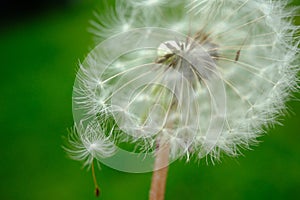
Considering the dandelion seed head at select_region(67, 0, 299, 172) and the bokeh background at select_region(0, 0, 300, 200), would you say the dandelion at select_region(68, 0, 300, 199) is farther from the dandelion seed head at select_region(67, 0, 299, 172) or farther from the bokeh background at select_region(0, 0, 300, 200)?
the bokeh background at select_region(0, 0, 300, 200)

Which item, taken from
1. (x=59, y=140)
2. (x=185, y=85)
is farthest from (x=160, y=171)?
(x=59, y=140)

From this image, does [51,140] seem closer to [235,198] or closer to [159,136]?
[235,198]

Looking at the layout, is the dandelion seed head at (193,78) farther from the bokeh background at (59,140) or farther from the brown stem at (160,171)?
the bokeh background at (59,140)

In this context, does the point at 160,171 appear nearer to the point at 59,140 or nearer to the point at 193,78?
the point at 193,78

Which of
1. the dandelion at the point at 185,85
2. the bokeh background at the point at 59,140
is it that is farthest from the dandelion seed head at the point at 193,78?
the bokeh background at the point at 59,140

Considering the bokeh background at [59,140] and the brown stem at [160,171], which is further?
the bokeh background at [59,140]
